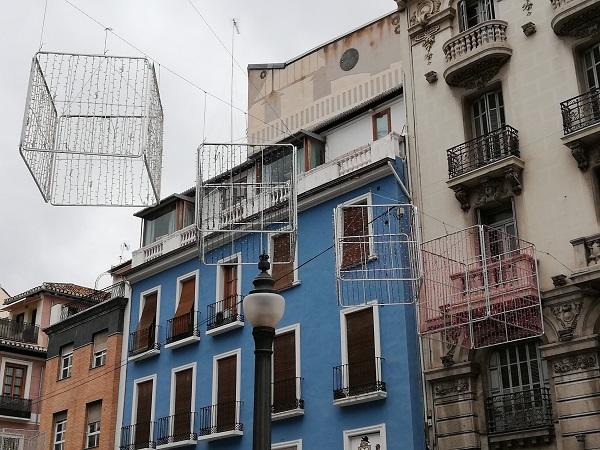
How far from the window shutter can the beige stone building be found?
9.54 metres

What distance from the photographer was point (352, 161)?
24344 millimetres

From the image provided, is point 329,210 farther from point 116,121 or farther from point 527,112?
point 116,121

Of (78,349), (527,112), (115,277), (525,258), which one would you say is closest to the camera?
(525,258)

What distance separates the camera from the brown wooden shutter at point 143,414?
28.1m

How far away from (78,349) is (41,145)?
2578cm

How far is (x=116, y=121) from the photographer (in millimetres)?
9336

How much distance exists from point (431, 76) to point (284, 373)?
9.00 metres

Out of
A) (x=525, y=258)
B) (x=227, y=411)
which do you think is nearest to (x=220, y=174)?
(x=525, y=258)

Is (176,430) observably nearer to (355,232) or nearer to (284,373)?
(284,373)

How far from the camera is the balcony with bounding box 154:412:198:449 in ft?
85.6

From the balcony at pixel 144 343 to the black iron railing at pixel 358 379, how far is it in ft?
28.6

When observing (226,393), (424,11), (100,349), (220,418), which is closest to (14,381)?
(100,349)

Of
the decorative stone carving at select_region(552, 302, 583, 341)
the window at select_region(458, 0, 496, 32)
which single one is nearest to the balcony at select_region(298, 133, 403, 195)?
the window at select_region(458, 0, 496, 32)

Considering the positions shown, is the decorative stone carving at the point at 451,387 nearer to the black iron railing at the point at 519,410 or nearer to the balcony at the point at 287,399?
the black iron railing at the point at 519,410
